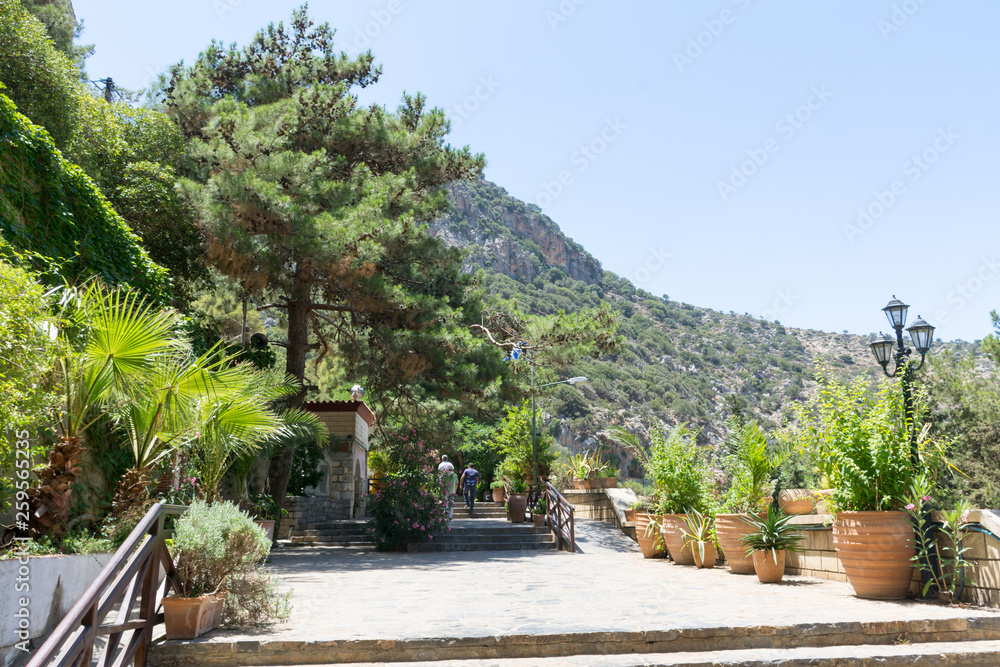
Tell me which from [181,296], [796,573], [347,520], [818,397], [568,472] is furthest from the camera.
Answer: [568,472]

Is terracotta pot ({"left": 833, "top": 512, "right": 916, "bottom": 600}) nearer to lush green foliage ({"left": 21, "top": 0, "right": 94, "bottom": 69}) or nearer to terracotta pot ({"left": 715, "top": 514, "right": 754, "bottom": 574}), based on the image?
terracotta pot ({"left": 715, "top": 514, "right": 754, "bottom": 574})

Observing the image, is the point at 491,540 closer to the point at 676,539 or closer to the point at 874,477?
the point at 676,539

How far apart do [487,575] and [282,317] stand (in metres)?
11.0

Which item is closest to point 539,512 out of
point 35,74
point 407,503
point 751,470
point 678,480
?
point 407,503

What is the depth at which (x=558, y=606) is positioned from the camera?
18.6 feet

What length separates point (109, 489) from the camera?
251 inches

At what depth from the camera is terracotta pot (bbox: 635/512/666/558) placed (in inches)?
426

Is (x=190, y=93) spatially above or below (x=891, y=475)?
above

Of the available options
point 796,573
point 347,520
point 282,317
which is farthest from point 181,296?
point 796,573

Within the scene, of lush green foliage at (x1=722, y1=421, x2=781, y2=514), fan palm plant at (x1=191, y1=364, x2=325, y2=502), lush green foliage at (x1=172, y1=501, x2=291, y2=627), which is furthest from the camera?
lush green foliage at (x1=722, y1=421, x2=781, y2=514)

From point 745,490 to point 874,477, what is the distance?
2.75m

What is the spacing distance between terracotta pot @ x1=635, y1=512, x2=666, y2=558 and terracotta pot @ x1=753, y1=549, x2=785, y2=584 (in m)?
3.53

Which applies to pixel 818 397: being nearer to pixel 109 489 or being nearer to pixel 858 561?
pixel 858 561

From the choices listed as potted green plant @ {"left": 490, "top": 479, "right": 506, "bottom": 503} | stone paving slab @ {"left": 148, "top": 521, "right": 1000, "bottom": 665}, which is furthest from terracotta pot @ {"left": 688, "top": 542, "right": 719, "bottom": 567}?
potted green plant @ {"left": 490, "top": 479, "right": 506, "bottom": 503}
